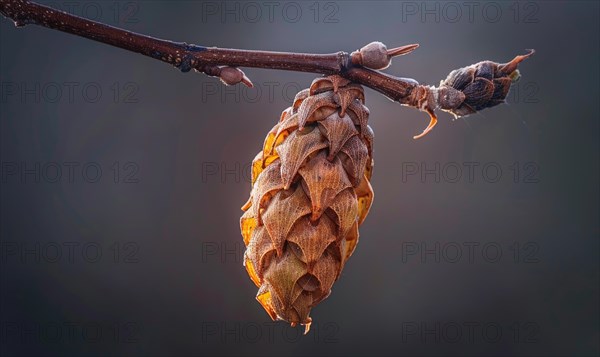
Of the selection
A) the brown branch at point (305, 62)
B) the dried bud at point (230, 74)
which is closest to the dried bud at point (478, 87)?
the brown branch at point (305, 62)

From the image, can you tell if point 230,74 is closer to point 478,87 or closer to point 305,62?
point 305,62

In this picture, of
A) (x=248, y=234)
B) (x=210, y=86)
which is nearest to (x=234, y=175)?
(x=210, y=86)

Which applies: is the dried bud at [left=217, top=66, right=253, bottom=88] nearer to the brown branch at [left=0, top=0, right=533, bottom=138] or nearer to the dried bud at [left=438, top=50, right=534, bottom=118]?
the brown branch at [left=0, top=0, right=533, bottom=138]

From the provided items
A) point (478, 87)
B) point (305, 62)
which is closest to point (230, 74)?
point (305, 62)

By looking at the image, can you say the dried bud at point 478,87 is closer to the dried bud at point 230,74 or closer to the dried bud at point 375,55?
the dried bud at point 375,55

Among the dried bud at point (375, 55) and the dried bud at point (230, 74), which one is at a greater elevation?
the dried bud at point (375, 55)

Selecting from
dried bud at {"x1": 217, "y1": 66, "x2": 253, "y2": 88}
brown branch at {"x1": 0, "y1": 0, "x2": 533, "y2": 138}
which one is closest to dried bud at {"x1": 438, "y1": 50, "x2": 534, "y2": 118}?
brown branch at {"x1": 0, "y1": 0, "x2": 533, "y2": 138}

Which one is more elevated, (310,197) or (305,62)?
(305,62)
